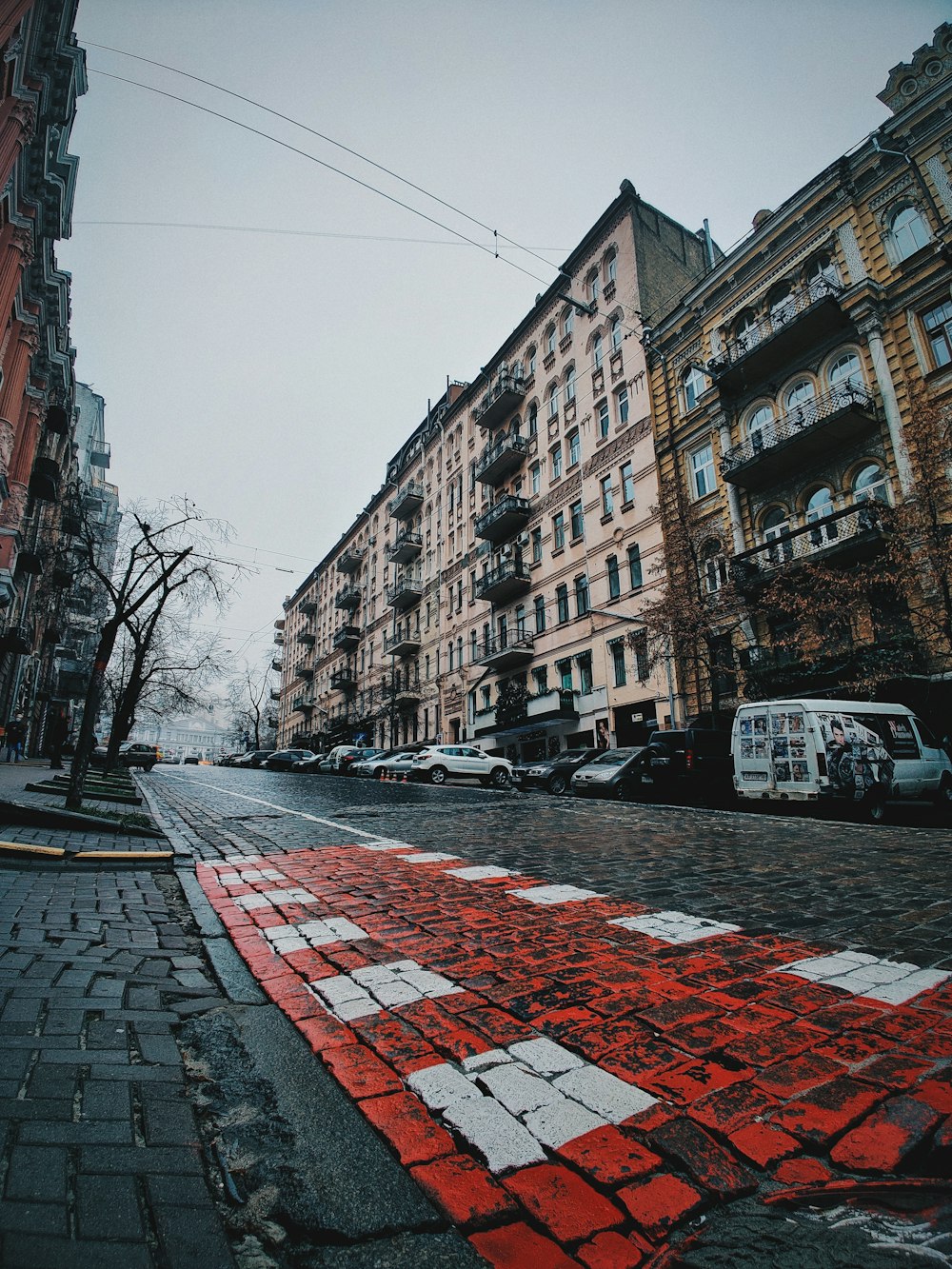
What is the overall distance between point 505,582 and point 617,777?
1711 cm

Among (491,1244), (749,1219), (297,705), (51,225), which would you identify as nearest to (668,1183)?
(749,1219)

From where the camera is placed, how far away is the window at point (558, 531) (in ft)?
97.5

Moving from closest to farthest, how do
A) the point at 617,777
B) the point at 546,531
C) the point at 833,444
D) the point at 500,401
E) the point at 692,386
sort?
1. the point at 617,777
2. the point at 833,444
3. the point at 692,386
4. the point at 546,531
5. the point at 500,401

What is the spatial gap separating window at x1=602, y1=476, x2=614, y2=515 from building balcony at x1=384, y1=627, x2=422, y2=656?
18.4m

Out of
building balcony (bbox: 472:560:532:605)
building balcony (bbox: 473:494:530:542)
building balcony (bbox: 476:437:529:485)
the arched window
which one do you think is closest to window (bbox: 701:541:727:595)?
the arched window

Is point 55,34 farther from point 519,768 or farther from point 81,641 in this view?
point 81,641

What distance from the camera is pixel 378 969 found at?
A: 315cm

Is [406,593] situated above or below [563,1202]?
above

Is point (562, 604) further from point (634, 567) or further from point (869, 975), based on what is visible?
point (869, 975)

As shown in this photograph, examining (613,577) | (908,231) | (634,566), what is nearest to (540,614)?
(613,577)

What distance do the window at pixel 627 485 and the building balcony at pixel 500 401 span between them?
36.2 feet

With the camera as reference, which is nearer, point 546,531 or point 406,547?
point 546,531

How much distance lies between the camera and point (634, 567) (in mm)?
24812

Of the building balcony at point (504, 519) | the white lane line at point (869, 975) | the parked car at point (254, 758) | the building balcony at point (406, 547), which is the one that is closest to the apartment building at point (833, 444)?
the building balcony at point (504, 519)
